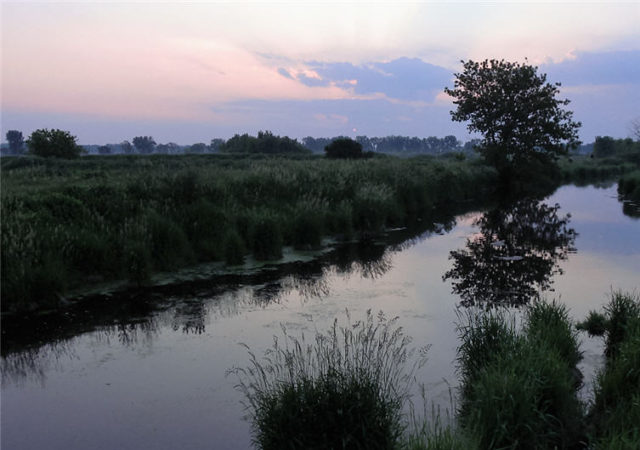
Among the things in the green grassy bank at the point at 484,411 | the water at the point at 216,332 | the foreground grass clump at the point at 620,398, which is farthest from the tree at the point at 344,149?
the green grassy bank at the point at 484,411

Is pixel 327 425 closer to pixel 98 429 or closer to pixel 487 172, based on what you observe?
pixel 98 429

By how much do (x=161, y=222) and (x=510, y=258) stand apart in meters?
9.64

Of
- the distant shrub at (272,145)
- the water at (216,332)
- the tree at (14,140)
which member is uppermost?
the tree at (14,140)

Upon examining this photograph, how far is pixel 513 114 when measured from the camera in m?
37.6

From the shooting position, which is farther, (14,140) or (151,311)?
(14,140)

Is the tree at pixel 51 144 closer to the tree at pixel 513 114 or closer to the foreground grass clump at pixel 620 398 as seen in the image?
the tree at pixel 513 114

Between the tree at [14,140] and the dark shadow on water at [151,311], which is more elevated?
the tree at [14,140]

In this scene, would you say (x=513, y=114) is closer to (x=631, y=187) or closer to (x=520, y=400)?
(x=631, y=187)

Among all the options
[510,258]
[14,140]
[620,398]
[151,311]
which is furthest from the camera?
[14,140]

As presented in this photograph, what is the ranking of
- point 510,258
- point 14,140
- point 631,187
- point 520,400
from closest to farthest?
point 520,400 < point 510,258 < point 631,187 < point 14,140

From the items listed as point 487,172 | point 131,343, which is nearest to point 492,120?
point 487,172

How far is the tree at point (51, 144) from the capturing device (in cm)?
5697

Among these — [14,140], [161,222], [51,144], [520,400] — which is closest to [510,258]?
[161,222]

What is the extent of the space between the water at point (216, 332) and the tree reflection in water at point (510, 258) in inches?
3.0
